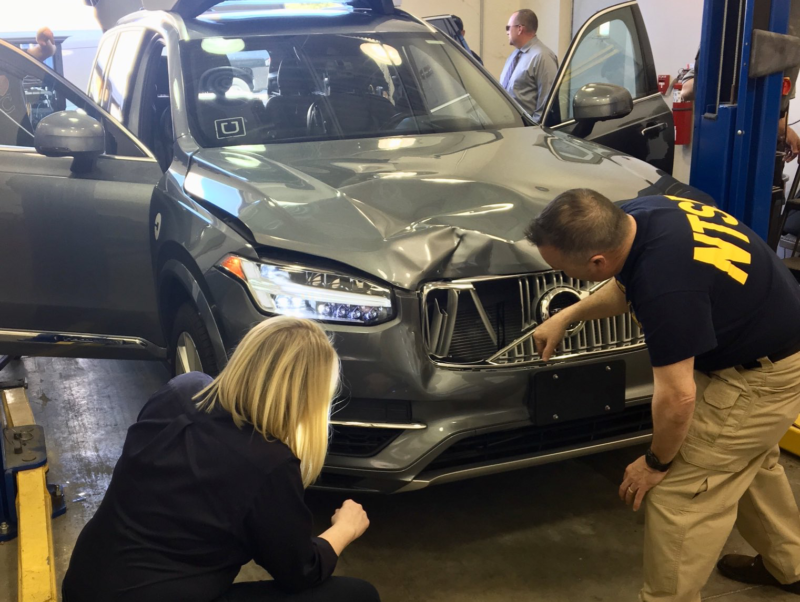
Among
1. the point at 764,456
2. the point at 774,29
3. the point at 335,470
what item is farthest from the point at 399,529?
the point at 774,29

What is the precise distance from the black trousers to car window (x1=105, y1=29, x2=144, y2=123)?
2.58 metres

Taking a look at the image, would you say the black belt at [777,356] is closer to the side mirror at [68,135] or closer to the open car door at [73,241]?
the open car door at [73,241]

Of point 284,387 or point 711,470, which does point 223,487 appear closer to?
point 284,387

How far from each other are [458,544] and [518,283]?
951 millimetres

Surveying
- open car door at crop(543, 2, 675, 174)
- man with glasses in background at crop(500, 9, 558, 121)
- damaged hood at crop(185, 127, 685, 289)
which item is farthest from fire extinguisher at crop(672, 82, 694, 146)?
damaged hood at crop(185, 127, 685, 289)

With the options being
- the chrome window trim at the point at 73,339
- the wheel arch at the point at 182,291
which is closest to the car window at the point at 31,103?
the wheel arch at the point at 182,291

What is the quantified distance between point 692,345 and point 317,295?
1044mm

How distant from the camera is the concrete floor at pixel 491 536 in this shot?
2568mm

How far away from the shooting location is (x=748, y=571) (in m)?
2.56

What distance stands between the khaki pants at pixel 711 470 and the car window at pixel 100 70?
330 centimetres

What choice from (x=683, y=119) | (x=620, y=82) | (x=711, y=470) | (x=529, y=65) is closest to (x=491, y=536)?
(x=711, y=470)

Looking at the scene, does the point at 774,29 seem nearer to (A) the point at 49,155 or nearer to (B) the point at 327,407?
(B) the point at 327,407

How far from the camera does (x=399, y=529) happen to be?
292 cm

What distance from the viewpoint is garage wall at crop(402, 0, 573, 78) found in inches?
412
